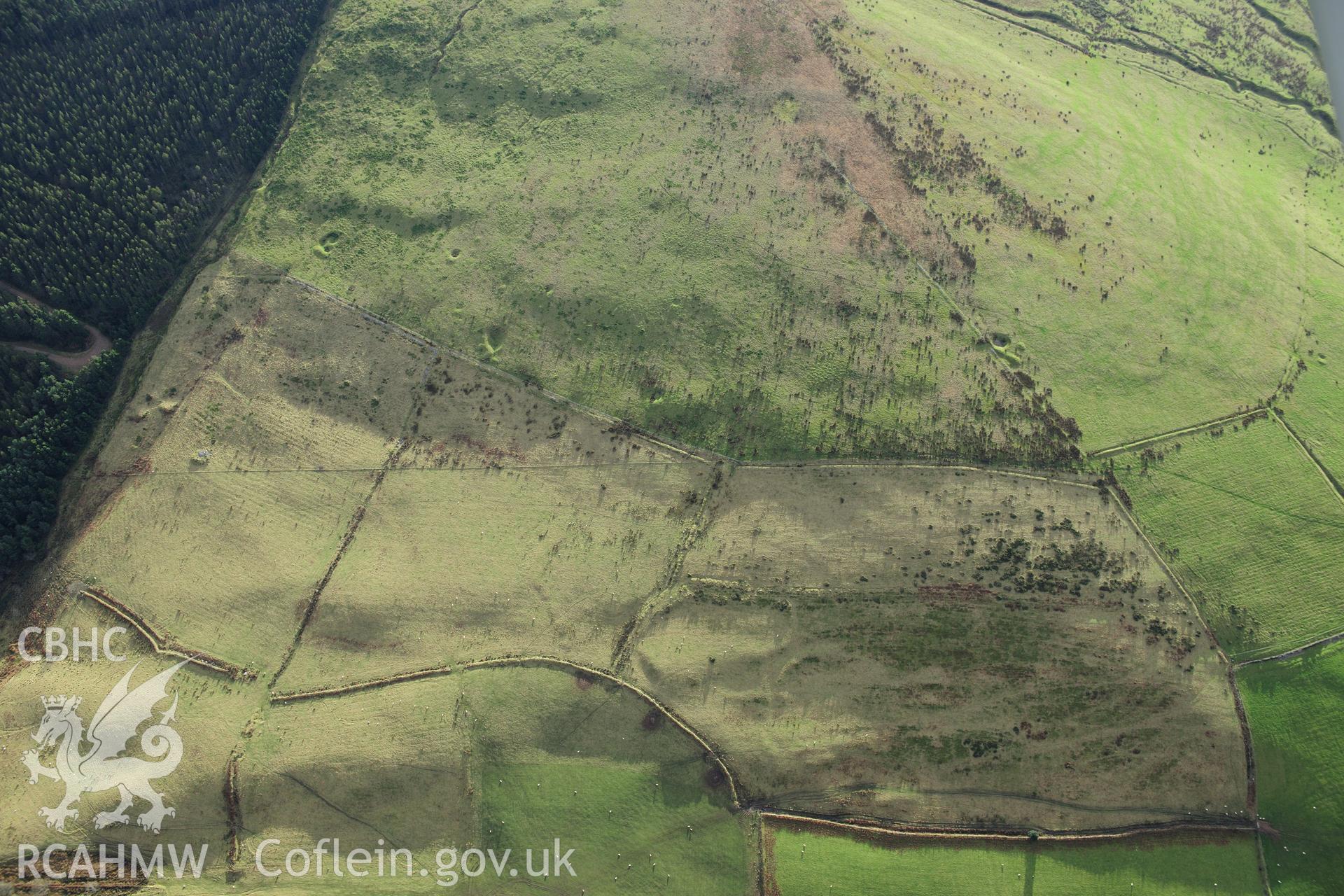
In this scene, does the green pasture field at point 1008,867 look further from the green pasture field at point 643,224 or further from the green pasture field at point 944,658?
the green pasture field at point 643,224

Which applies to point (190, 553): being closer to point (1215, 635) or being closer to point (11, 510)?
point (11, 510)

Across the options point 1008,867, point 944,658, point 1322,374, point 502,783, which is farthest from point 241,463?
point 1322,374

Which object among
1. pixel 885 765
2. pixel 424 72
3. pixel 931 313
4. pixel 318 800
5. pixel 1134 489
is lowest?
pixel 318 800

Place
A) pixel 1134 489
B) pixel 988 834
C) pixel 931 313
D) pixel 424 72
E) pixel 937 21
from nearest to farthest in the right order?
pixel 988 834 → pixel 1134 489 → pixel 931 313 → pixel 424 72 → pixel 937 21

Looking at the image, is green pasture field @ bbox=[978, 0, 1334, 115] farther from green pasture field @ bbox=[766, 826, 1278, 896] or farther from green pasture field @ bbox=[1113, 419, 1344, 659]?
green pasture field @ bbox=[766, 826, 1278, 896]

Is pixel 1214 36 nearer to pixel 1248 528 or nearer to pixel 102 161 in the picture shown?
pixel 1248 528

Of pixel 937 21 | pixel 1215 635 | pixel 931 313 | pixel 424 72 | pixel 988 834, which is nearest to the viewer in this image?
pixel 988 834

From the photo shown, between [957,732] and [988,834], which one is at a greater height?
[957,732]

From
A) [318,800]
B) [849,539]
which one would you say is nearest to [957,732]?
[849,539]
